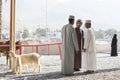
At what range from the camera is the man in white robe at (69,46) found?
938 cm

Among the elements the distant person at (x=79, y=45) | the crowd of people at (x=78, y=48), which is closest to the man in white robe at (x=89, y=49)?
the crowd of people at (x=78, y=48)

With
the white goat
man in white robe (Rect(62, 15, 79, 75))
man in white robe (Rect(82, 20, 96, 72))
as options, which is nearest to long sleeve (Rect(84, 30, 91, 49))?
man in white robe (Rect(82, 20, 96, 72))

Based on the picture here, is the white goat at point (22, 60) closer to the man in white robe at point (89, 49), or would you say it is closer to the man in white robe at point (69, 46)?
the man in white robe at point (69, 46)

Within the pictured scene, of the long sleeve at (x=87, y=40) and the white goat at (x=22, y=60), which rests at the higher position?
the long sleeve at (x=87, y=40)

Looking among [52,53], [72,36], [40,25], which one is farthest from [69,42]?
[40,25]

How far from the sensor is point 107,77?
9219 mm

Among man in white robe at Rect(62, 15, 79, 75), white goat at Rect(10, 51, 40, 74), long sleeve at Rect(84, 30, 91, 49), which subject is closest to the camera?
man in white robe at Rect(62, 15, 79, 75)

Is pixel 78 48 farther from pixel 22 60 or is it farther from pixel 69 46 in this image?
pixel 22 60

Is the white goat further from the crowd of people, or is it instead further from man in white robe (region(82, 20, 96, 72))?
man in white robe (region(82, 20, 96, 72))

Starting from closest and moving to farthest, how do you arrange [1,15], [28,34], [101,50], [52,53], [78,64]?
[78,64], [1,15], [52,53], [101,50], [28,34]

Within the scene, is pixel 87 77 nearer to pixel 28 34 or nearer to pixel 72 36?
pixel 72 36

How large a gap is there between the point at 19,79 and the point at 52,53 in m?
12.4

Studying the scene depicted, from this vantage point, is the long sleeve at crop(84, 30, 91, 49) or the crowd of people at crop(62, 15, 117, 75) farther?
the long sleeve at crop(84, 30, 91, 49)

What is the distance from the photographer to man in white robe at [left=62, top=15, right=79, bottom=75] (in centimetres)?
938
